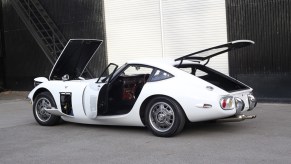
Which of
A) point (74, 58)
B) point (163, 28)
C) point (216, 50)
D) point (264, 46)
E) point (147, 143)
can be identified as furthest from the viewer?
point (163, 28)

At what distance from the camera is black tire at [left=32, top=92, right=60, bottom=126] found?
30.2 ft

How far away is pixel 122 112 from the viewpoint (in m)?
8.12

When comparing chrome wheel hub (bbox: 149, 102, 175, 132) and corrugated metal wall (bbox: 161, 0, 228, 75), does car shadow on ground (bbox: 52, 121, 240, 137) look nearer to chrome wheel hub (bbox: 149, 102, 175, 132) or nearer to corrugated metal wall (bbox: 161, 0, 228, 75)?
chrome wheel hub (bbox: 149, 102, 175, 132)

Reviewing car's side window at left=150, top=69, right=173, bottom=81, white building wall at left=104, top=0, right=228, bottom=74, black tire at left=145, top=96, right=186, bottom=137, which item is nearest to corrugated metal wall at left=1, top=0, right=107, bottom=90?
white building wall at left=104, top=0, right=228, bottom=74

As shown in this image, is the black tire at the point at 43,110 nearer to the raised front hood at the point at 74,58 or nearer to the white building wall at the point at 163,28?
the raised front hood at the point at 74,58

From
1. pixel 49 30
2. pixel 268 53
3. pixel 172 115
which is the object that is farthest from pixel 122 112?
pixel 49 30

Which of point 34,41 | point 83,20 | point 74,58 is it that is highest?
point 83,20

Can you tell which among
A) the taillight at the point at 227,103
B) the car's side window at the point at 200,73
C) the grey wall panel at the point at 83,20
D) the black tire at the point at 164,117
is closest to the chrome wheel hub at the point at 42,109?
the black tire at the point at 164,117

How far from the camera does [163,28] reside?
13695 mm

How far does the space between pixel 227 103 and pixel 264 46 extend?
16.1 feet

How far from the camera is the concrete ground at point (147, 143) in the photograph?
242 inches

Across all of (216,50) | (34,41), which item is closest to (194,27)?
(216,50)

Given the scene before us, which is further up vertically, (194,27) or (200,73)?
(194,27)

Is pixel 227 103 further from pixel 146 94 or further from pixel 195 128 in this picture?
pixel 146 94
